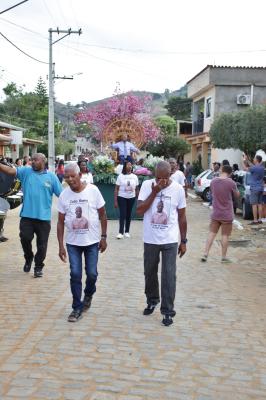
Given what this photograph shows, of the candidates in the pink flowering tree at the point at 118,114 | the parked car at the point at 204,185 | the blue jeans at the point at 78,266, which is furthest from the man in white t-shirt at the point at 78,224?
the parked car at the point at 204,185

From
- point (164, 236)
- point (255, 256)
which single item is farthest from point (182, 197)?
point (255, 256)

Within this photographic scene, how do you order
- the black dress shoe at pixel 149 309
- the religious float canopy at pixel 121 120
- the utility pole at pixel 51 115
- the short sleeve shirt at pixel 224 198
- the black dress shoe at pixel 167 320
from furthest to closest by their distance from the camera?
the utility pole at pixel 51 115, the religious float canopy at pixel 121 120, the short sleeve shirt at pixel 224 198, the black dress shoe at pixel 149 309, the black dress shoe at pixel 167 320

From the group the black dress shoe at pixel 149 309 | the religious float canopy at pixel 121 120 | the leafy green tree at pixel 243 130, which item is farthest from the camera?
the leafy green tree at pixel 243 130

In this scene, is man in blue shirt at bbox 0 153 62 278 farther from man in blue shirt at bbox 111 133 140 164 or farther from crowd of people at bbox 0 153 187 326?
man in blue shirt at bbox 111 133 140 164

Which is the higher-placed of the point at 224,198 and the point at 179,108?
the point at 179,108

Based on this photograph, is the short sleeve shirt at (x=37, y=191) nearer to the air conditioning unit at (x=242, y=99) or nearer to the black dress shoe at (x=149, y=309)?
the black dress shoe at (x=149, y=309)

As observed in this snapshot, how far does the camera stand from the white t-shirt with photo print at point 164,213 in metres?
5.79

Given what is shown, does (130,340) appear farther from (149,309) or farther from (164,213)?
(164,213)

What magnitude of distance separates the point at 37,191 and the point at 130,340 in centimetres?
324

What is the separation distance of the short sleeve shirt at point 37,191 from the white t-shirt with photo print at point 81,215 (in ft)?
6.14

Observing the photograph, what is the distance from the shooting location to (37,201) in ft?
25.5

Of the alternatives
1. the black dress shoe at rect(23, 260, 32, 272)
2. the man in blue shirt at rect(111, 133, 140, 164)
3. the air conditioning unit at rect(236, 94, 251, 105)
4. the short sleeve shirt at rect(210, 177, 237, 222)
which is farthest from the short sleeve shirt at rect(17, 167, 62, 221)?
the air conditioning unit at rect(236, 94, 251, 105)

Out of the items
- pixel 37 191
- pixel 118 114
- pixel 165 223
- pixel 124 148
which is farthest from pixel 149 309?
pixel 118 114

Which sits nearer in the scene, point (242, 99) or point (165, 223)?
point (165, 223)
